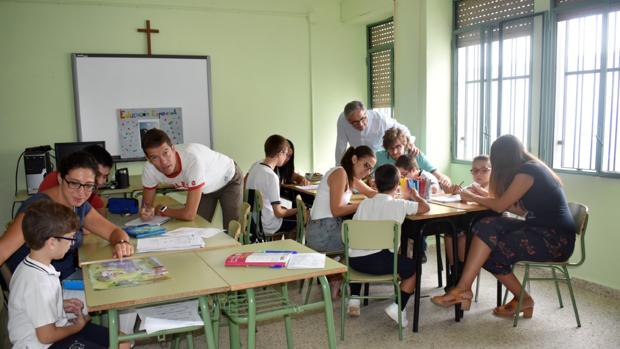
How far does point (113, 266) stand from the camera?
2428 millimetres

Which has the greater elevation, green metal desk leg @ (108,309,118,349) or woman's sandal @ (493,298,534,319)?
green metal desk leg @ (108,309,118,349)

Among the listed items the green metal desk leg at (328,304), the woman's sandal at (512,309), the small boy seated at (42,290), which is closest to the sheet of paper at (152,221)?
the small boy seated at (42,290)

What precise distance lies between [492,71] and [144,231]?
3.48m

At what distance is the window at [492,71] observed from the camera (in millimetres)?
4566

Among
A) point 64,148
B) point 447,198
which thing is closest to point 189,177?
point 447,198

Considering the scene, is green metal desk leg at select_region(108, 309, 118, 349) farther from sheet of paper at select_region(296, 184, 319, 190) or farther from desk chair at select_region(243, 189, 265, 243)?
sheet of paper at select_region(296, 184, 319, 190)

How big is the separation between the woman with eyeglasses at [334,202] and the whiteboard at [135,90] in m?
2.73

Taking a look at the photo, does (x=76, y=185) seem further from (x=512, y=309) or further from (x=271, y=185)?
(x=512, y=309)

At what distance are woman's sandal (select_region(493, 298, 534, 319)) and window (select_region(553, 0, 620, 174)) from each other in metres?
1.22

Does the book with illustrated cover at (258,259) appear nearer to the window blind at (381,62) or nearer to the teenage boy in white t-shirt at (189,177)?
the teenage boy in white t-shirt at (189,177)

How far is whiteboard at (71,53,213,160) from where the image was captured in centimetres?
555

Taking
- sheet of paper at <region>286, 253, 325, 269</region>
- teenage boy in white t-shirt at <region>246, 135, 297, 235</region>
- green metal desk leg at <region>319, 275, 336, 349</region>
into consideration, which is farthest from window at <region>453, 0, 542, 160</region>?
green metal desk leg at <region>319, 275, 336, 349</region>

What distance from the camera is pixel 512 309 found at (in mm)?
3646

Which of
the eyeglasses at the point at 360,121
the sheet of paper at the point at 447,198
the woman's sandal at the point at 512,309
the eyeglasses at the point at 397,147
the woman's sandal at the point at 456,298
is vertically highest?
the eyeglasses at the point at 360,121
